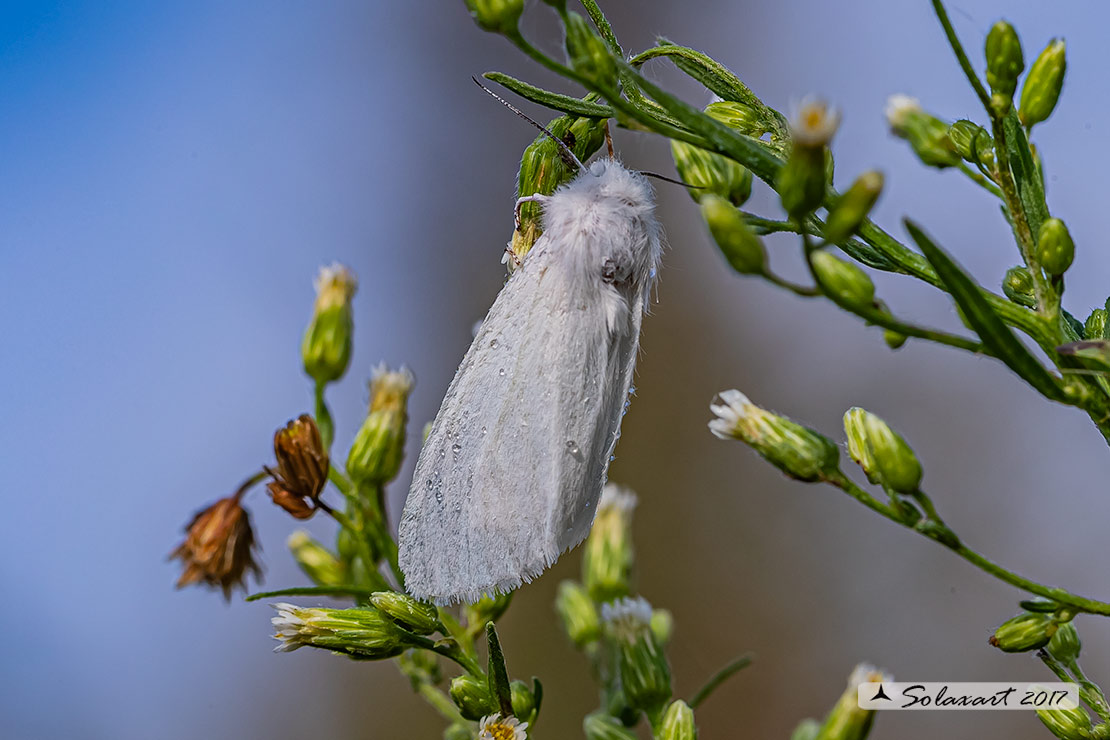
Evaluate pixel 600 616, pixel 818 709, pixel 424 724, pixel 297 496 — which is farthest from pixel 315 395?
pixel 818 709

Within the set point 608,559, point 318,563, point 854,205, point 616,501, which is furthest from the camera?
point 616,501

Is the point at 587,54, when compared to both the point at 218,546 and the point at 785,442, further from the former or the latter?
the point at 218,546

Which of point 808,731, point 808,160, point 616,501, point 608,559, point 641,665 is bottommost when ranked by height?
point 808,731

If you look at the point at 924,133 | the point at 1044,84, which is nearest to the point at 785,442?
the point at 924,133

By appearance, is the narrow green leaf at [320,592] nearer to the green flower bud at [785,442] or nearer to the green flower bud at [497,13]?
the green flower bud at [785,442]

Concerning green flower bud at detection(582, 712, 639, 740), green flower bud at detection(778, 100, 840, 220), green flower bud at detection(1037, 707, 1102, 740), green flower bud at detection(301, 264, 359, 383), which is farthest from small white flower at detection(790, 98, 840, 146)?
green flower bud at detection(301, 264, 359, 383)

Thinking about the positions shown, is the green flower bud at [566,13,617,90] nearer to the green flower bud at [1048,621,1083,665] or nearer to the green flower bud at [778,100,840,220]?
the green flower bud at [778,100,840,220]
